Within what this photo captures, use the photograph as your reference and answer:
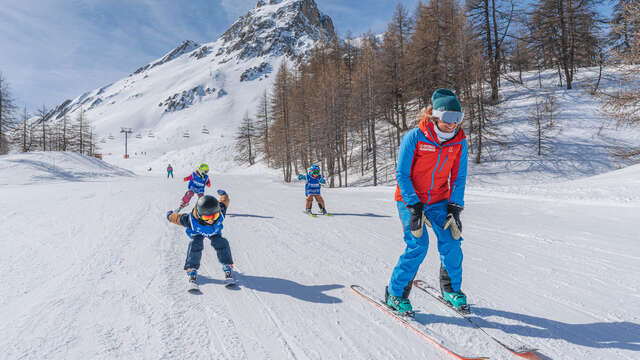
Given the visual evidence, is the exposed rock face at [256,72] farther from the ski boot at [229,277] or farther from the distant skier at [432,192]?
the distant skier at [432,192]

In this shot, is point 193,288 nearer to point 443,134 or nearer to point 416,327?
point 416,327

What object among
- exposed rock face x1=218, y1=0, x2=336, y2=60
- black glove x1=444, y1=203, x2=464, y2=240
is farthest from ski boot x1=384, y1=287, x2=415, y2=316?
exposed rock face x1=218, y1=0, x2=336, y2=60

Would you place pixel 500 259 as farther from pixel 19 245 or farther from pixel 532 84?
pixel 532 84

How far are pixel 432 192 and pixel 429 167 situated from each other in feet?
0.89

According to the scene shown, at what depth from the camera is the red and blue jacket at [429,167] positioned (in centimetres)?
287

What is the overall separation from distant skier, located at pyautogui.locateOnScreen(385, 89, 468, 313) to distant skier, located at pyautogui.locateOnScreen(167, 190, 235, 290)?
7.35 ft

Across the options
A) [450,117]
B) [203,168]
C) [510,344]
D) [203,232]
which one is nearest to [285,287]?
[203,232]

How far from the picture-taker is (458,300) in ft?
9.84

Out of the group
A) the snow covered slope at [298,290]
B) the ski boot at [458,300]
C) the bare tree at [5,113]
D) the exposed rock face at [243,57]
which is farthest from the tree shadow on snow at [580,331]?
the exposed rock face at [243,57]

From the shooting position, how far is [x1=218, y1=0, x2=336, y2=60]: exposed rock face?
463 ft

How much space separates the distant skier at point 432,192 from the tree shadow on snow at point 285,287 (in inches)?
33.8

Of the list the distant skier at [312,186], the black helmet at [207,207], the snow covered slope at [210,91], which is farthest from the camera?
the snow covered slope at [210,91]

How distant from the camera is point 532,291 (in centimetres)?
354

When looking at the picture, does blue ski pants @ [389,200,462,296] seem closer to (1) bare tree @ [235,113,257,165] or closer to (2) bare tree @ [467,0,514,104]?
(2) bare tree @ [467,0,514,104]
